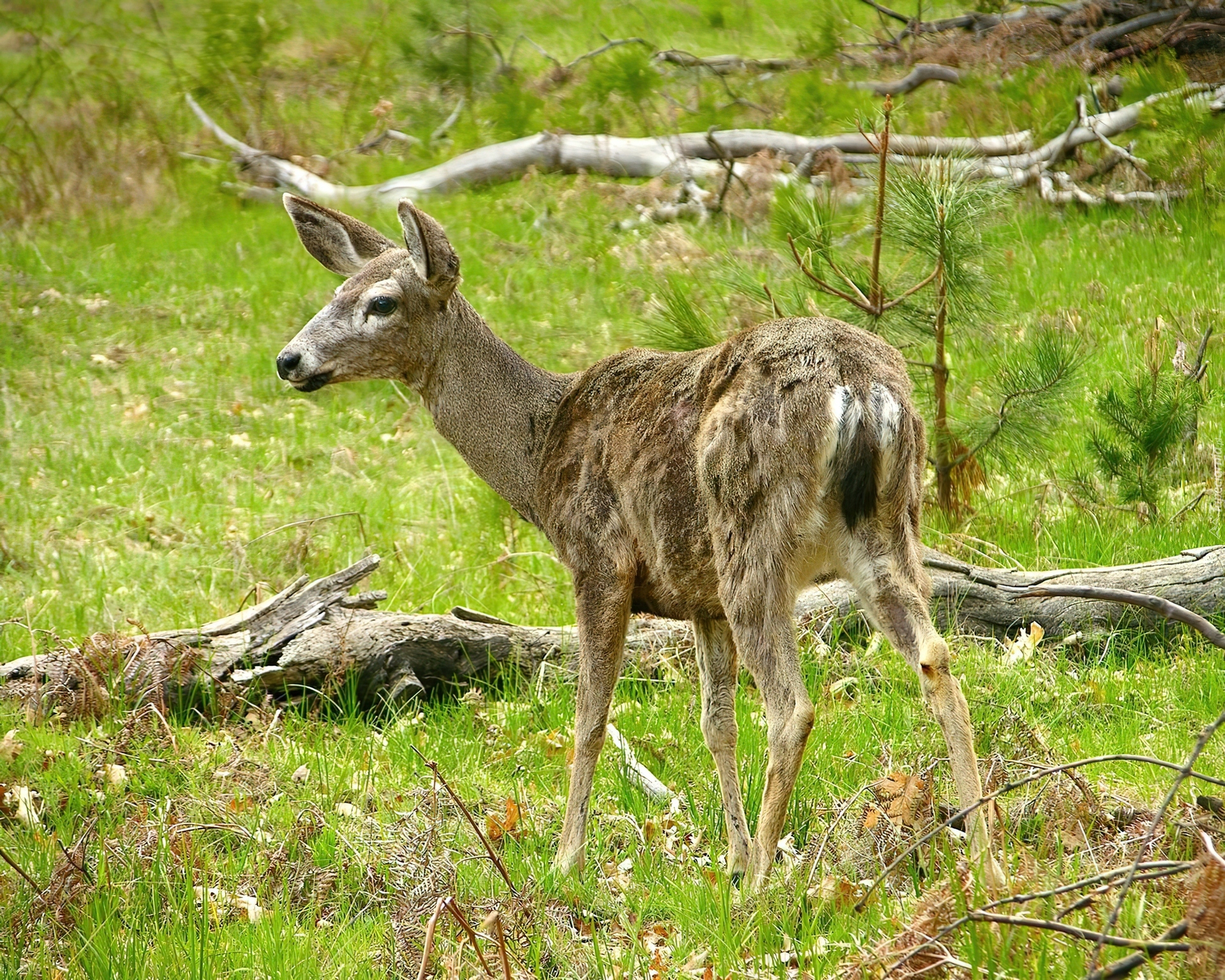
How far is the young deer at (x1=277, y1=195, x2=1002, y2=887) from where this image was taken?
3.68 metres

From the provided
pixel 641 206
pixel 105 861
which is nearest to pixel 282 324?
pixel 641 206

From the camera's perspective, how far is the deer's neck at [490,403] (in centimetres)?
488

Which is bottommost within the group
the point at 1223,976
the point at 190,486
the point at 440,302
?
the point at 190,486

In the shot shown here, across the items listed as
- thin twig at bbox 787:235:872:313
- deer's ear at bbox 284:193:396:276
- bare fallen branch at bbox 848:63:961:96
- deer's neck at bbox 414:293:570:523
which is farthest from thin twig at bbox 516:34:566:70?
deer's neck at bbox 414:293:570:523

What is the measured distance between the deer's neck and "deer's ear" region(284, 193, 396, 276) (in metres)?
0.53

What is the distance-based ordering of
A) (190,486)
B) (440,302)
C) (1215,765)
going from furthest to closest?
(190,486) < (440,302) < (1215,765)

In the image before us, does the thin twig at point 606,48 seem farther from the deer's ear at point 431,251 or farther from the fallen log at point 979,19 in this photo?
the deer's ear at point 431,251

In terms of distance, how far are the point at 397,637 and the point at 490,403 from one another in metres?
1.21

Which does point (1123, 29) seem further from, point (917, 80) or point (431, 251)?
point (431, 251)

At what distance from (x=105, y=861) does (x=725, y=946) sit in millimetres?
1861

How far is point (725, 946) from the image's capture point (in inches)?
136

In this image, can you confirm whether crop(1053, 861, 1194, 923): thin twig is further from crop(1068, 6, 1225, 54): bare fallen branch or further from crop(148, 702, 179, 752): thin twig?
crop(1068, 6, 1225, 54): bare fallen branch

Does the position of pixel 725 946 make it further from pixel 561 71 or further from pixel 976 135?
pixel 561 71

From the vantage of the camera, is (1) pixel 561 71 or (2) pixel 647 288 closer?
(2) pixel 647 288
